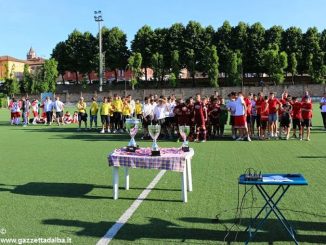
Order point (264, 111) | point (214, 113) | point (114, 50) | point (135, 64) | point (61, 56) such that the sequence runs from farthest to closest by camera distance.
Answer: point (61, 56), point (114, 50), point (135, 64), point (214, 113), point (264, 111)

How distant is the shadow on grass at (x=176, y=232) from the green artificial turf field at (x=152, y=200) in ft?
0.04

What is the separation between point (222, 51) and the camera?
77.4 meters

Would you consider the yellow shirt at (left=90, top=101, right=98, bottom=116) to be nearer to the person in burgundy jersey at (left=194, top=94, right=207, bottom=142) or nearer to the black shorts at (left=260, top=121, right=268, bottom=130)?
the person in burgundy jersey at (left=194, top=94, right=207, bottom=142)

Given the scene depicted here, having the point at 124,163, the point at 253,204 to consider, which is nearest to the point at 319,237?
the point at 253,204

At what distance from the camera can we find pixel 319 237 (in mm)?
5676

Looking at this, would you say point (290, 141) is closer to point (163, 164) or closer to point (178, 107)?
point (178, 107)

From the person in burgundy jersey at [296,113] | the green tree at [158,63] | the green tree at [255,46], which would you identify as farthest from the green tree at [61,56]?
the person in burgundy jersey at [296,113]

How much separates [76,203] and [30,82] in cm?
8975

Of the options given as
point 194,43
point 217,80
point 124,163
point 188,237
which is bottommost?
point 188,237

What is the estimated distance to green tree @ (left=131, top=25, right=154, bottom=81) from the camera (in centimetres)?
8191

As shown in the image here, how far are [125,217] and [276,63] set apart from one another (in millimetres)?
67388

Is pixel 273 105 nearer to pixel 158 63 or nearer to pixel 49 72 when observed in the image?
pixel 158 63

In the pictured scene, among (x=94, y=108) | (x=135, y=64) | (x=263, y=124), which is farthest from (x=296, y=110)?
(x=135, y=64)

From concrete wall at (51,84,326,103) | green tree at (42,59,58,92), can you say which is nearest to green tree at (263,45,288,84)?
concrete wall at (51,84,326,103)
